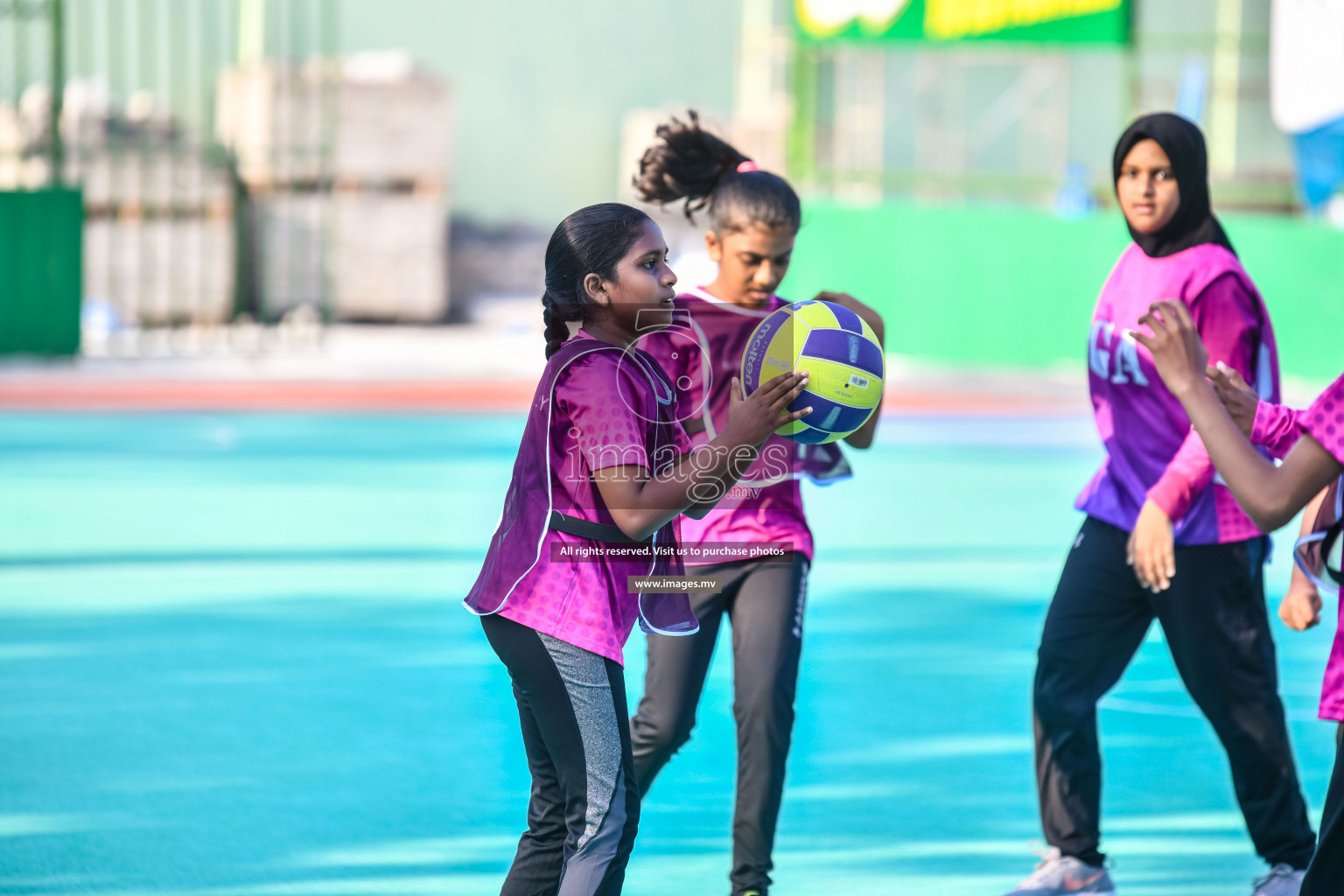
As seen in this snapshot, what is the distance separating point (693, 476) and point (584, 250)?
51 cm

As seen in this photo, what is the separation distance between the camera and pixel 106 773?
5.27 meters

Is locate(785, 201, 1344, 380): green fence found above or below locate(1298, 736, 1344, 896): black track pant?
above

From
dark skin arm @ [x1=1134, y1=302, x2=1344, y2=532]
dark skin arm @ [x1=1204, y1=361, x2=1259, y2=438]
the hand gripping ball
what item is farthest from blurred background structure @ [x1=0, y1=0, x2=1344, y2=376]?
dark skin arm @ [x1=1134, y1=302, x2=1344, y2=532]

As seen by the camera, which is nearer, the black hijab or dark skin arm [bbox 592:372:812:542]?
dark skin arm [bbox 592:372:812:542]

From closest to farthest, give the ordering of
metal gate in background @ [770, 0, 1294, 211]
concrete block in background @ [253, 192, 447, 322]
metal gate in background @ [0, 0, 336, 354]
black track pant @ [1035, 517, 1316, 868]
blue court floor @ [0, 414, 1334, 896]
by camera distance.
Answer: black track pant @ [1035, 517, 1316, 868] < blue court floor @ [0, 414, 1334, 896] < metal gate in background @ [0, 0, 336, 354] < concrete block in background @ [253, 192, 447, 322] < metal gate in background @ [770, 0, 1294, 211]

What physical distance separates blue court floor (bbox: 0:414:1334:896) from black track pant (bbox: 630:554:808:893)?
1.20ft

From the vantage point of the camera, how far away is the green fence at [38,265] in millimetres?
19406

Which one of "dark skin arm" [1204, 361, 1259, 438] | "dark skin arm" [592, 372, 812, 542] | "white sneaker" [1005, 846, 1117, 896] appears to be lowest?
"white sneaker" [1005, 846, 1117, 896]

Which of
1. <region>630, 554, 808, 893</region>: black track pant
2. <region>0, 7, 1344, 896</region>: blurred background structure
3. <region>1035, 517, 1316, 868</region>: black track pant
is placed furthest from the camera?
<region>0, 7, 1344, 896</region>: blurred background structure

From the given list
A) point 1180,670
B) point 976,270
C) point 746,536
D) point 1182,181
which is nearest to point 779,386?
point 746,536

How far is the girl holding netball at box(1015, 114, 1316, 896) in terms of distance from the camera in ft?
13.7

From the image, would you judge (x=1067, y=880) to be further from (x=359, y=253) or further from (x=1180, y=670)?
(x=359, y=253)

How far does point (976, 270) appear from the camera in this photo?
21188 millimetres

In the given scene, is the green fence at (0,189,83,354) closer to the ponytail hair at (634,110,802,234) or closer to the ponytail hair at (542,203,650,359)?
the ponytail hair at (634,110,802,234)
